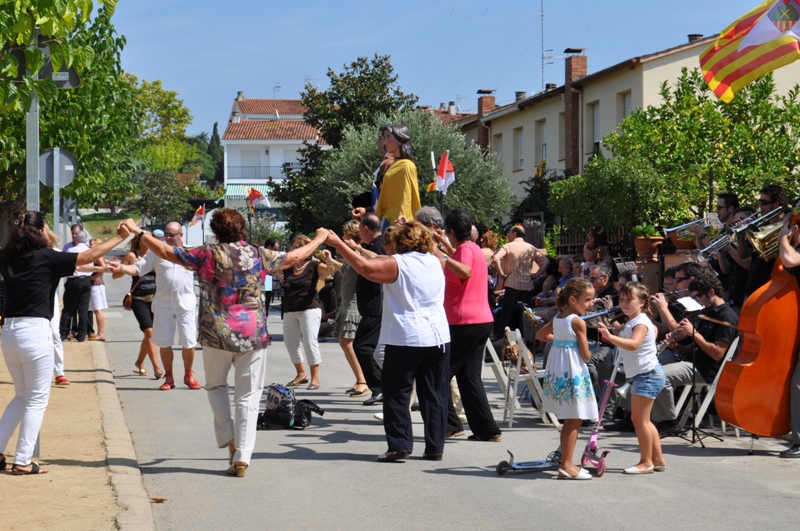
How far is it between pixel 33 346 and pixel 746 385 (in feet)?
17.6

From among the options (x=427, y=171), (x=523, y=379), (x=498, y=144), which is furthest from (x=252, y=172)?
(x=523, y=379)

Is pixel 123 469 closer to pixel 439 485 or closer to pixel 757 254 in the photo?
pixel 439 485

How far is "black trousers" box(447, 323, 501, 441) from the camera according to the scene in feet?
28.6

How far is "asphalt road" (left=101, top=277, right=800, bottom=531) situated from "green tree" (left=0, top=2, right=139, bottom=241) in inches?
500

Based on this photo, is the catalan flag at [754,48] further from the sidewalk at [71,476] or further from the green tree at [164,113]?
the green tree at [164,113]

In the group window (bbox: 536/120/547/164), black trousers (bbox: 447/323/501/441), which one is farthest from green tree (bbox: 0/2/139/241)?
window (bbox: 536/120/547/164)

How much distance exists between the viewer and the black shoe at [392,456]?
7.94m

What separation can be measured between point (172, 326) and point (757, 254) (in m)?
7.02

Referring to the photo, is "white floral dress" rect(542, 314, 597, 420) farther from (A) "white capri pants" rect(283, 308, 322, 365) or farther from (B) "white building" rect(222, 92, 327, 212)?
(B) "white building" rect(222, 92, 327, 212)

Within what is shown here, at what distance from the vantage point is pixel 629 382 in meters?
7.73

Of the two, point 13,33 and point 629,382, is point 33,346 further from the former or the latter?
point 629,382

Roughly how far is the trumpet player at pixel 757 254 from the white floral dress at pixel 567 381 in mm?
2627

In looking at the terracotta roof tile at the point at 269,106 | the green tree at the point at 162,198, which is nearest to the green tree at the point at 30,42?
the green tree at the point at 162,198

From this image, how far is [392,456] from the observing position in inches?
313
